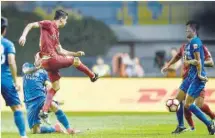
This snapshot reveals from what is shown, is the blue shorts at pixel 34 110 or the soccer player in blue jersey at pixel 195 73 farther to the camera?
the blue shorts at pixel 34 110

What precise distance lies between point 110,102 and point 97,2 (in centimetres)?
544

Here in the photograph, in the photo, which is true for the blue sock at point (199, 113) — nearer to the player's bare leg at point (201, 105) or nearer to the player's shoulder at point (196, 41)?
the player's bare leg at point (201, 105)

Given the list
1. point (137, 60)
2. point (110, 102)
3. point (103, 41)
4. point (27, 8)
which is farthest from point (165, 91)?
point (27, 8)

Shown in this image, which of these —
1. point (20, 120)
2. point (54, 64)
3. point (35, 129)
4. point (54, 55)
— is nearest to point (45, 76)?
point (54, 64)

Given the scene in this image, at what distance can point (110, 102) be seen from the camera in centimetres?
2097

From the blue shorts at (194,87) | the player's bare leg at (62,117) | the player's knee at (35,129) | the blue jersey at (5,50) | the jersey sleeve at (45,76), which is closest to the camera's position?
the blue jersey at (5,50)

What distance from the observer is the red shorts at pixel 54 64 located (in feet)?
40.8

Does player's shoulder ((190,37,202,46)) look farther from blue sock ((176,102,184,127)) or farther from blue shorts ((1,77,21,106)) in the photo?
blue shorts ((1,77,21,106))

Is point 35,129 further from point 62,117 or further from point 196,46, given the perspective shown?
point 196,46

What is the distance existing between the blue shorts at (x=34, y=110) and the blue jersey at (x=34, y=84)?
81mm

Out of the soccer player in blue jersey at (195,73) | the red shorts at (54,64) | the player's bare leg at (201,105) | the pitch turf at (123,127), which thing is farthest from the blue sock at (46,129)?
the player's bare leg at (201,105)

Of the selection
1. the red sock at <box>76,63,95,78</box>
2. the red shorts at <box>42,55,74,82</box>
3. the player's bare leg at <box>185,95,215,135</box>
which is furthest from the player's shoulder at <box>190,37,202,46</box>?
the red shorts at <box>42,55,74,82</box>

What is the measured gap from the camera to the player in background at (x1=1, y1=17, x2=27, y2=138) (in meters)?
9.66

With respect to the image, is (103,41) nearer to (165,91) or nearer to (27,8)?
(27,8)
